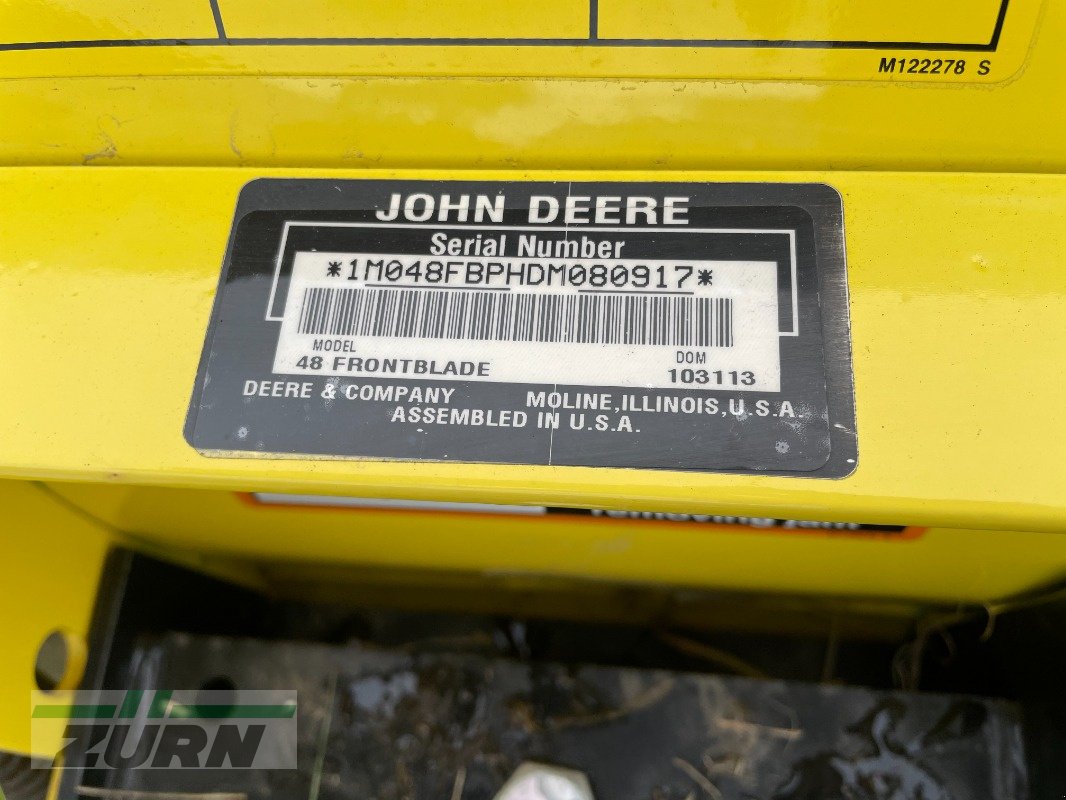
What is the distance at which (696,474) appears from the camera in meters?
0.41

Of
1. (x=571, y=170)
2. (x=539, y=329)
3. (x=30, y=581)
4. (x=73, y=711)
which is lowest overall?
(x=73, y=711)

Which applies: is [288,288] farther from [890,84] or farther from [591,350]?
[890,84]

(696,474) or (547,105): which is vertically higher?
(547,105)

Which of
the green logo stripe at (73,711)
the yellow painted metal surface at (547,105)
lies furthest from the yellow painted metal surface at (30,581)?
the yellow painted metal surface at (547,105)

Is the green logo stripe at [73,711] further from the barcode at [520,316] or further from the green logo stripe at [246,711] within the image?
the barcode at [520,316]

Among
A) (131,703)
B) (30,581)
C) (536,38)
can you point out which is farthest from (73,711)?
(536,38)

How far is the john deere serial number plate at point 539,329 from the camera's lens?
1.39ft

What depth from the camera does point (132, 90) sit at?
1.69 ft

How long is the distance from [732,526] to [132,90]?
1.94 ft

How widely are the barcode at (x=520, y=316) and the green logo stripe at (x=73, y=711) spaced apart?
1.72 feet

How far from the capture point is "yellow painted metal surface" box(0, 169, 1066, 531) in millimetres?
409

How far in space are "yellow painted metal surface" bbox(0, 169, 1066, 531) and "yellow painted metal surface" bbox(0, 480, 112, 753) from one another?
0.80 feet

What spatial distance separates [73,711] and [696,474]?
0.69 m

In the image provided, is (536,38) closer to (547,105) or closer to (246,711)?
(547,105)
